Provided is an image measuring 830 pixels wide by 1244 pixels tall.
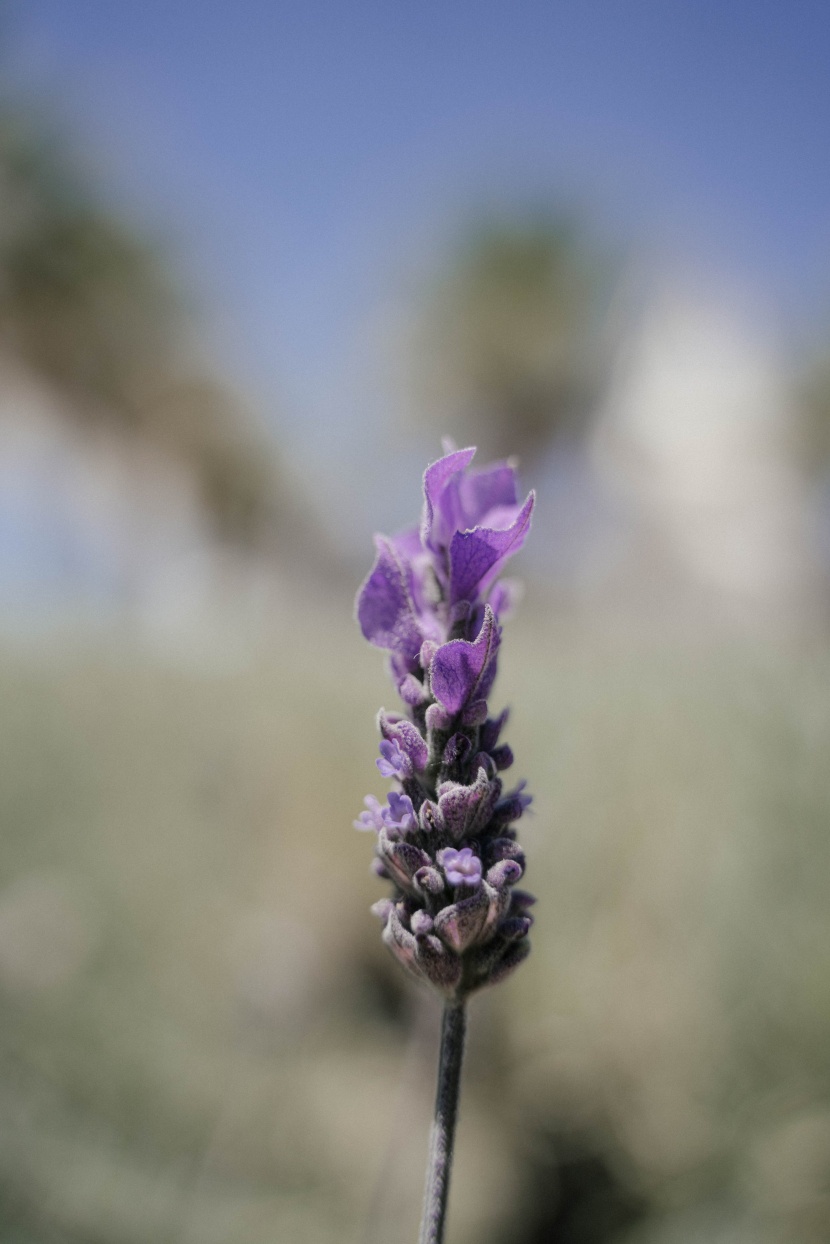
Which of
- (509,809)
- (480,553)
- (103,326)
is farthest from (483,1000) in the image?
(103,326)

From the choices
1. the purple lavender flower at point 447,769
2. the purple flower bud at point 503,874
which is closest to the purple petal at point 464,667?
the purple lavender flower at point 447,769

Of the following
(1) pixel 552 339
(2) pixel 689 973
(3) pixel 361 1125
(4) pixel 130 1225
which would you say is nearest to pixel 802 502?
(1) pixel 552 339

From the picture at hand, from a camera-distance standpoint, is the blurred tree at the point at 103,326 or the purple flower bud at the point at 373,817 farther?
the blurred tree at the point at 103,326

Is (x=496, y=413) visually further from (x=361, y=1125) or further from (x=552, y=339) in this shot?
(x=361, y=1125)

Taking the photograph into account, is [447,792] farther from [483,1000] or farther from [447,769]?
[483,1000]

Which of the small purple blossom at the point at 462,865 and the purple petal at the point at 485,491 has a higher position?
the purple petal at the point at 485,491

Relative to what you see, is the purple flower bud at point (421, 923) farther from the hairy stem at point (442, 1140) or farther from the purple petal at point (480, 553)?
the purple petal at point (480, 553)
